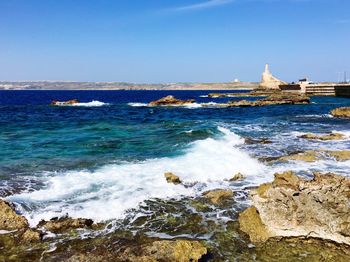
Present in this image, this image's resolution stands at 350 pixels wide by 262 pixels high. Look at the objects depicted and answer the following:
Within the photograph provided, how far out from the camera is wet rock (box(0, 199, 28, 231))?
36.4ft

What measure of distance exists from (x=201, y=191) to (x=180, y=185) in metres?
1.21

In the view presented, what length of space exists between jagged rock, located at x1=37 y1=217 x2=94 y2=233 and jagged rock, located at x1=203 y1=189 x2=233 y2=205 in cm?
434

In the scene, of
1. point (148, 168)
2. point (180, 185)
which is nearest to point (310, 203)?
point (180, 185)

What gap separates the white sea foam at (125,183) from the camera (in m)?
12.7

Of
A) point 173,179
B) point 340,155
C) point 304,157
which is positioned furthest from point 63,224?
point 340,155

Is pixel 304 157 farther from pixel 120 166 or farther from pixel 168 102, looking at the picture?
pixel 168 102

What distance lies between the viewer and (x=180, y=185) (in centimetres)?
1594

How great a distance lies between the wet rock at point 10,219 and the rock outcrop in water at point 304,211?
6.37m

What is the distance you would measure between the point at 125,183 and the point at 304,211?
7817mm

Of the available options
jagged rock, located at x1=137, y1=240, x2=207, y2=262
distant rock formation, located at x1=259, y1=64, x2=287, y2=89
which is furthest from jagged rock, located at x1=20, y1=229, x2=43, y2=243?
distant rock formation, located at x1=259, y1=64, x2=287, y2=89

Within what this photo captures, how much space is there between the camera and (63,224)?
1119 centimetres

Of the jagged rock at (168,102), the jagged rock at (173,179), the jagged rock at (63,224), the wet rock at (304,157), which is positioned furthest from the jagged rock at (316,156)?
the jagged rock at (168,102)

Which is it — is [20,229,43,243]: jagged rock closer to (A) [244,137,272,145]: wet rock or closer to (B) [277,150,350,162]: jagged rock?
(B) [277,150,350,162]: jagged rock

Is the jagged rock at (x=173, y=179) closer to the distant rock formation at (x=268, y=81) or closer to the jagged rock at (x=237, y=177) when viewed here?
the jagged rock at (x=237, y=177)
